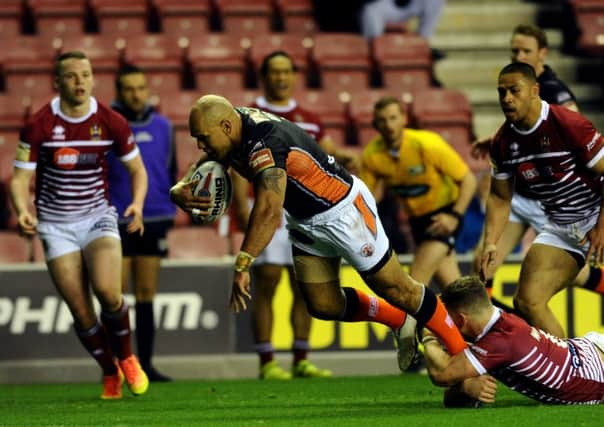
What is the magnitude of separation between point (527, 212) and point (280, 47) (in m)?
5.80

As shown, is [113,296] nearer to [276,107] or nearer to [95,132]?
[95,132]

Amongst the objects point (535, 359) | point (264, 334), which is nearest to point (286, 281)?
point (264, 334)

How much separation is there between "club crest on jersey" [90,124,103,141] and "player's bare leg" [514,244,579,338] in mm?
2762

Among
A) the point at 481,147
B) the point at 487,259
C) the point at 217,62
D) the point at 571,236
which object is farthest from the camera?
the point at 217,62

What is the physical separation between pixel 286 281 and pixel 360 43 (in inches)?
177

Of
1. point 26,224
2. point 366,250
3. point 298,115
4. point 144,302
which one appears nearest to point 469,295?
point 366,250

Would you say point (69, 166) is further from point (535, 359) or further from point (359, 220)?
point (535, 359)

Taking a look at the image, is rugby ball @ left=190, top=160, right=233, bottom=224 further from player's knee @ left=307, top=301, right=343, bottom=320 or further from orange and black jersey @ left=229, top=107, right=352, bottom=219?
player's knee @ left=307, top=301, right=343, bottom=320

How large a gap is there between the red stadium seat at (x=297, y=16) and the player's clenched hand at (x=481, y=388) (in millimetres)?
9177

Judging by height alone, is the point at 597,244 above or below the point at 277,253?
above

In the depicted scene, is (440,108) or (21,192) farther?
(440,108)

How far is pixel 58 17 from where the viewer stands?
15.7m

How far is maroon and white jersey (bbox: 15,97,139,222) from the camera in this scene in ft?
29.0

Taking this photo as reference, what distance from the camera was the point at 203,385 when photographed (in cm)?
1038
